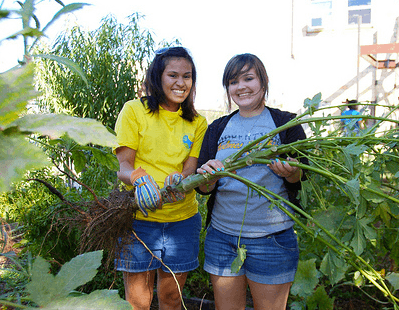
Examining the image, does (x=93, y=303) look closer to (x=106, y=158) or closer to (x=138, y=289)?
(x=106, y=158)

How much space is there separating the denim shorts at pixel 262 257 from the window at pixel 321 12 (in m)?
11.7

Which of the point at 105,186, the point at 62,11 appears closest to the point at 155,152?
the point at 62,11

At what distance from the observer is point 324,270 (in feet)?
4.26

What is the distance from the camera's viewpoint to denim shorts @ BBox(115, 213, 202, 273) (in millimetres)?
1848

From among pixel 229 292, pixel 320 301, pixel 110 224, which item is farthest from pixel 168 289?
pixel 320 301

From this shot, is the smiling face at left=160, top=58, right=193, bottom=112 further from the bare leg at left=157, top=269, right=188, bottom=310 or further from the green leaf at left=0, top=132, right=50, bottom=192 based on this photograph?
the green leaf at left=0, top=132, right=50, bottom=192

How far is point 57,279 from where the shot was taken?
0.37 m

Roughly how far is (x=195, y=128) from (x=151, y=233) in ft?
2.23

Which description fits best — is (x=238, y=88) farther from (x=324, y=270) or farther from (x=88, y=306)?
(x=88, y=306)

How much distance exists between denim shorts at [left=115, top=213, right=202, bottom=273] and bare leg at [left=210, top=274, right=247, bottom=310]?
21cm

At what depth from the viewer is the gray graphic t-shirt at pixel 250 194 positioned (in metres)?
1.75

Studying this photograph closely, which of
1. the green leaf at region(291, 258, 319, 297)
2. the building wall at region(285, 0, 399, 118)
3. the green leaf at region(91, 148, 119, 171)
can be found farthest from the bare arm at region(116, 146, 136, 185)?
the building wall at region(285, 0, 399, 118)

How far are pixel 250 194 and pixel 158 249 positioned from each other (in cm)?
61

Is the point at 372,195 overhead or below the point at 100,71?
below
